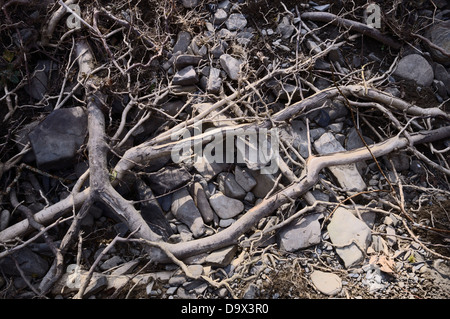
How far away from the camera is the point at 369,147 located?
302cm

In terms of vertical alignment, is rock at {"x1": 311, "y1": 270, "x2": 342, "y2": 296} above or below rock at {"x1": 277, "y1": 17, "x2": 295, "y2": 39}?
below

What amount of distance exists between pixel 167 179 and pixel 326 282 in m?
1.35

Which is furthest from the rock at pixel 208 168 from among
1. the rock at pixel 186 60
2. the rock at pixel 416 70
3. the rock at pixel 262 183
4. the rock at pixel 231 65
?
the rock at pixel 416 70

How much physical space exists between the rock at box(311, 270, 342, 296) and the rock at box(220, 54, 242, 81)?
63.8 inches

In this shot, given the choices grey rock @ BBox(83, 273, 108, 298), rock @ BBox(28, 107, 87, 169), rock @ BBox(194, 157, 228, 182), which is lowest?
grey rock @ BBox(83, 273, 108, 298)

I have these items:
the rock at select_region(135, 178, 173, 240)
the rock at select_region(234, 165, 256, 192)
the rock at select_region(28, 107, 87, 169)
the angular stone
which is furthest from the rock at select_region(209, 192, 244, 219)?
the rock at select_region(28, 107, 87, 169)

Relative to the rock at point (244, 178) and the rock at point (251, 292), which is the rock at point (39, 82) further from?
the rock at point (251, 292)

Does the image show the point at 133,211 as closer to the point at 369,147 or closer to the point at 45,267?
the point at 45,267

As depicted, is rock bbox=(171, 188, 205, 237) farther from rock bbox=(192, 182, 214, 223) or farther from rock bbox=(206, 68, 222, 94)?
rock bbox=(206, 68, 222, 94)

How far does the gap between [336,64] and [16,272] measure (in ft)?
9.65

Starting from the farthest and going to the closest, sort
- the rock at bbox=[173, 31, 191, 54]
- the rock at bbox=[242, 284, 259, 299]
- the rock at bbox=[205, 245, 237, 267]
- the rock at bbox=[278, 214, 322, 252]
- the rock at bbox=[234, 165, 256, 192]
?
the rock at bbox=[173, 31, 191, 54], the rock at bbox=[234, 165, 256, 192], the rock at bbox=[278, 214, 322, 252], the rock at bbox=[205, 245, 237, 267], the rock at bbox=[242, 284, 259, 299]

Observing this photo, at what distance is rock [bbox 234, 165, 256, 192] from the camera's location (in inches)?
114

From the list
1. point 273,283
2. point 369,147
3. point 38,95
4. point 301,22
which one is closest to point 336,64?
point 301,22

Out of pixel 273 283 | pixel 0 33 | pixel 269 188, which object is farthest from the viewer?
pixel 0 33
